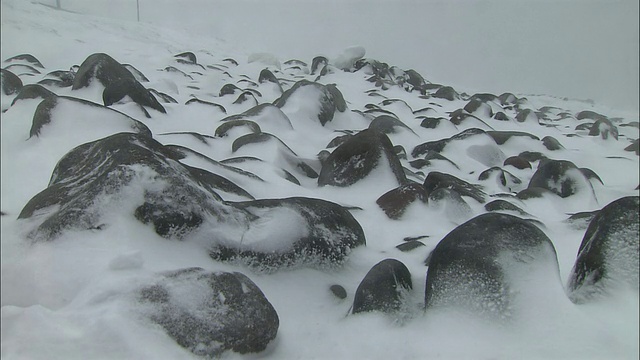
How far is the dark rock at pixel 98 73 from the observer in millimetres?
4238

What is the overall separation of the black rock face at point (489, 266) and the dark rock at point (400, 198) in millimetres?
942

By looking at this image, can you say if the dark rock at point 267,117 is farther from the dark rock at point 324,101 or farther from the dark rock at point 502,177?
the dark rock at point 502,177

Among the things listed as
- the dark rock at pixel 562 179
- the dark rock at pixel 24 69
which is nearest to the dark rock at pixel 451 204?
the dark rock at pixel 562 179

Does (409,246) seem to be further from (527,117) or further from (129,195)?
(527,117)

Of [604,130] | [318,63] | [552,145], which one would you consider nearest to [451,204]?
[552,145]

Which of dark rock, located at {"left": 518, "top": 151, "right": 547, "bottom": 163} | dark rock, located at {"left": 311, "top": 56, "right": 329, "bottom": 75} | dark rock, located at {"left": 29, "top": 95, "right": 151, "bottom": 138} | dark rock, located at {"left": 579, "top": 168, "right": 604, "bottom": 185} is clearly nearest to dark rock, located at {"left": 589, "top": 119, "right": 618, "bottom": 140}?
dark rock, located at {"left": 518, "top": 151, "right": 547, "bottom": 163}

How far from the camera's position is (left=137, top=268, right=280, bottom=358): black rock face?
1442 millimetres

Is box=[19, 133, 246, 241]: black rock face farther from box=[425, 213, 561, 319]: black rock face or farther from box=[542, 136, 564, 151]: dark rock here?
box=[542, 136, 564, 151]: dark rock

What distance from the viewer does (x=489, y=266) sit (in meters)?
1.64

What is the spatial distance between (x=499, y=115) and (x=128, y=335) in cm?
594

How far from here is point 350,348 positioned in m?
1.61

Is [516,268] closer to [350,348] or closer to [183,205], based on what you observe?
[350,348]

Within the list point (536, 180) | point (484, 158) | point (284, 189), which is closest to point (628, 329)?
point (284, 189)

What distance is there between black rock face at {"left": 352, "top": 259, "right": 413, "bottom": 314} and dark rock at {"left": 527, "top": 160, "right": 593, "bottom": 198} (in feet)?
6.41
